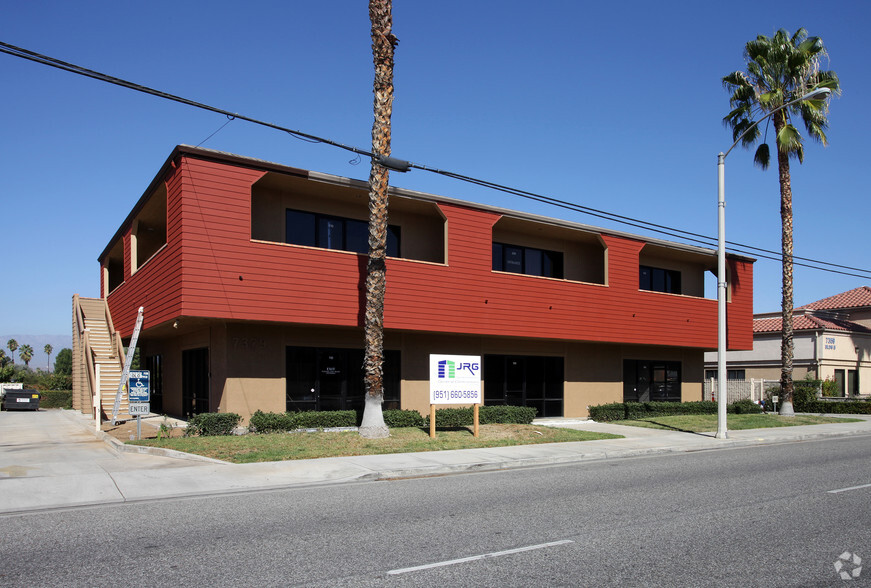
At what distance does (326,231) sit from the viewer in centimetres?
2088

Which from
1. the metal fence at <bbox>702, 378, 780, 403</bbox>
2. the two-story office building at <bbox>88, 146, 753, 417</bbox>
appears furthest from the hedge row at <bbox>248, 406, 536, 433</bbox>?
the metal fence at <bbox>702, 378, 780, 403</bbox>

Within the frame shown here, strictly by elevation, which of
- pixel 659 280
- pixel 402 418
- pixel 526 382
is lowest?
pixel 402 418

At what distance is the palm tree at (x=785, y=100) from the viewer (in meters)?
27.0

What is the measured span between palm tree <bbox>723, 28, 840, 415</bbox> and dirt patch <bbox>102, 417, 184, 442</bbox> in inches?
916

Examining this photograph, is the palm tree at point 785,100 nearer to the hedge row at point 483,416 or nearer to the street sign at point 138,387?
the hedge row at point 483,416

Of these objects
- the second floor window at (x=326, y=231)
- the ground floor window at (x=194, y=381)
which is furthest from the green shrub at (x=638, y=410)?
the ground floor window at (x=194, y=381)

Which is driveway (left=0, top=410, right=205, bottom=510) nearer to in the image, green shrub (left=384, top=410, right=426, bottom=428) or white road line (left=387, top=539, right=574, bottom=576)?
white road line (left=387, top=539, right=574, bottom=576)

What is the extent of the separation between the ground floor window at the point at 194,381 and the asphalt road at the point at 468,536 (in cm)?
1108

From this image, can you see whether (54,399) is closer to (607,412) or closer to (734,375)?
(607,412)

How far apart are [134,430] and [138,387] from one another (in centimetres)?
395

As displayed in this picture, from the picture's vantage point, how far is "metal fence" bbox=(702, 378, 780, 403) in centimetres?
3450

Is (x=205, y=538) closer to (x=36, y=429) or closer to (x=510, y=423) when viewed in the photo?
(x=510, y=423)

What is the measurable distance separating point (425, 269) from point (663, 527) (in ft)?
44.6

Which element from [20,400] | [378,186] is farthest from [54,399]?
[378,186]
